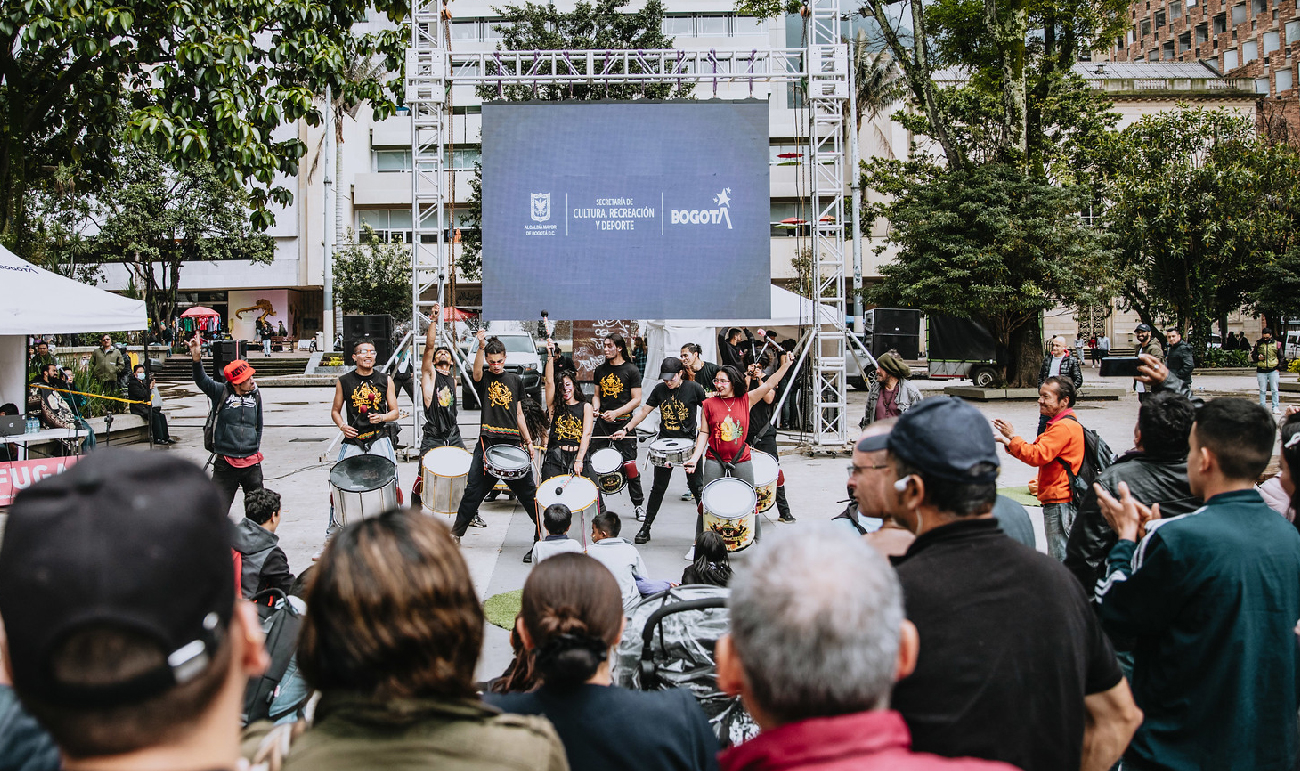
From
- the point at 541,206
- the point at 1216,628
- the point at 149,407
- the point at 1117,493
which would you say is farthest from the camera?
the point at 149,407

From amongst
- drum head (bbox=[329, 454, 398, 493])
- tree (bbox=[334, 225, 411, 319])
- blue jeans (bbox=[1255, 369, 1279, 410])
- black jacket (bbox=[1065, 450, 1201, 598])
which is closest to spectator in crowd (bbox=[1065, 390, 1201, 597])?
black jacket (bbox=[1065, 450, 1201, 598])

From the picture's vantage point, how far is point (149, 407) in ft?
49.5

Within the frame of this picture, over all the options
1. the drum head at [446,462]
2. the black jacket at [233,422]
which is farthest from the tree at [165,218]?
the drum head at [446,462]

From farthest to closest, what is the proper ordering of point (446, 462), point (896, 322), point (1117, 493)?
point (896, 322) → point (446, 462) → point (1117, 493)

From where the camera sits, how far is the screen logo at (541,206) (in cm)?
1289

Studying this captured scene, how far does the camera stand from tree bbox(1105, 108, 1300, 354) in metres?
28.9

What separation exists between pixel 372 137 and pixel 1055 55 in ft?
114

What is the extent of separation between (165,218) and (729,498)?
35279 millimetres

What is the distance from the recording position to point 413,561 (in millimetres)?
1625

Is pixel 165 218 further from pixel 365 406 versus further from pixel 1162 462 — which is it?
pixel 1162 462

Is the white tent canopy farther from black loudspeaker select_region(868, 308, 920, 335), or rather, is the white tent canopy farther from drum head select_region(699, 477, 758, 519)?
black loudspeaker select_region(868, 308, 920, 335)

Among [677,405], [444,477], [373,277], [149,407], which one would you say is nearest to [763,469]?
[677,405]

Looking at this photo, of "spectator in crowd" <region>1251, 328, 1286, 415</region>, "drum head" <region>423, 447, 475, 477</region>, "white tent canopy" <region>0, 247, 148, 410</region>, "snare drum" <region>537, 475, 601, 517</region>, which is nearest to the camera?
"snare drum" <region>537, 475, 601, 517</region>

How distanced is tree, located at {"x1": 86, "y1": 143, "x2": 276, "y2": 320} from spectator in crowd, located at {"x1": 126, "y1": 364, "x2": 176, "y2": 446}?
2130 cm
